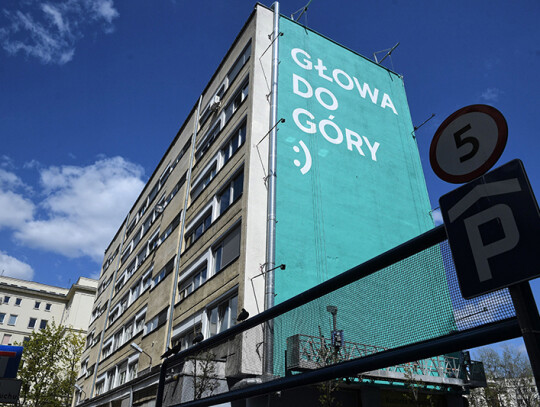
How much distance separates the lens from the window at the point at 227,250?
56.6ft

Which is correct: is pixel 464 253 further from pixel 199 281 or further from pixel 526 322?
pixel 199 281

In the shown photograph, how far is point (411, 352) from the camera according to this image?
76.9 inches

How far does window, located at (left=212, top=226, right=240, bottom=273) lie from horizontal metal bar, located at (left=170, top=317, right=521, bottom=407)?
563 inches

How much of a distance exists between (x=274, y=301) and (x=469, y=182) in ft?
44.0

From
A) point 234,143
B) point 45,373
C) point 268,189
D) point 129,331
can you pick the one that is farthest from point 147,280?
point 268,189

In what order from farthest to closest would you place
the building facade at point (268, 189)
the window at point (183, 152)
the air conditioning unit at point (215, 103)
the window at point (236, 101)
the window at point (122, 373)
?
the window at point (183, 152), the window at point (122, 373), the air conditioning unit at point (215, 103), the window at point (236, 101), the building facade at point (268, 189)

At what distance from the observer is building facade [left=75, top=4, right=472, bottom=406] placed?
55.2ft

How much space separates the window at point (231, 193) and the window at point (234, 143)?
1592 millimetres

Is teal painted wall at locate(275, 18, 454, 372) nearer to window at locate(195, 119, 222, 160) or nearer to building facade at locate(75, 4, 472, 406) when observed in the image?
building facade at locate(75, 4, 472, 406)

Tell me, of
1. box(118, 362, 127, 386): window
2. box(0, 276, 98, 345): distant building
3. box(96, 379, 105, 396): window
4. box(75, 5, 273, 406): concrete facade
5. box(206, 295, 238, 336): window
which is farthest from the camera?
box(0, 276, 98, 345): distant building

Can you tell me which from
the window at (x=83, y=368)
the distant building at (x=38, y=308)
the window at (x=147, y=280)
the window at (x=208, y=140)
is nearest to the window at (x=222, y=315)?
the window at (x=208, y=140)

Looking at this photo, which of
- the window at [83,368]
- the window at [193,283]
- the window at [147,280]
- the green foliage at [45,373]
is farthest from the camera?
the window at [83,368]

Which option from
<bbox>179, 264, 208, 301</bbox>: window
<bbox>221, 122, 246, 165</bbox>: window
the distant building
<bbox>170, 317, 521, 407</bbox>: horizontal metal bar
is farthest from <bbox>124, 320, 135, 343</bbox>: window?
the distant building

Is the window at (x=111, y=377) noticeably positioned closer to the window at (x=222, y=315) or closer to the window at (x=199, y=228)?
the window at (x=199, y=228)
